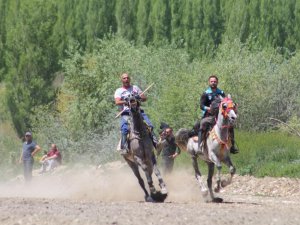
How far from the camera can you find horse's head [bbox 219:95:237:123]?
750 inches

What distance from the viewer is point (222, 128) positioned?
65.7 ft

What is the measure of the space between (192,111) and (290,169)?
10.00 metres

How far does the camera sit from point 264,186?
2873 centimetres

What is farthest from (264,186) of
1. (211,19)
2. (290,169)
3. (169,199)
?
(211,19)

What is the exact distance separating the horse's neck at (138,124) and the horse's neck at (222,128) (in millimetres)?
1778

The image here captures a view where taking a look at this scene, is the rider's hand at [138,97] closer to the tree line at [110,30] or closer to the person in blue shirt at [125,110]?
the person in blue shirt at [125,110]

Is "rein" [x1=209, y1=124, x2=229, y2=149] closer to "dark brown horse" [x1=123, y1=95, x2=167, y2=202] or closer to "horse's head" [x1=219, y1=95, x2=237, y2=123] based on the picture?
"horse's head" [x1=219, y1=95, x2=237, y2=123]

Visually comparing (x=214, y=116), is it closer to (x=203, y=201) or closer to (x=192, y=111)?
(x=203, y=201)

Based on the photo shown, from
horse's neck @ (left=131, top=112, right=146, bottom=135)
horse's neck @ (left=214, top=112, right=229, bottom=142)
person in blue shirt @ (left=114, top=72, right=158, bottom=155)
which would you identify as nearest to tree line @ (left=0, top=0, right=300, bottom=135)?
horse's neck @ (left=214, top=112, right=229, bottom=142)

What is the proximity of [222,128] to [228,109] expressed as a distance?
854mm

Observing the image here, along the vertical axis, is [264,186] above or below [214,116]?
below

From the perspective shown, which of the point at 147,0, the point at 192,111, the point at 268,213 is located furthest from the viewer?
the point at 147,0

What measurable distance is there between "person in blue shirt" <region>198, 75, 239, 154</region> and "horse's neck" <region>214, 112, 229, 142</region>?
256 millimetres

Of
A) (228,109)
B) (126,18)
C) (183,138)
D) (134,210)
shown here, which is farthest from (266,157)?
(126,18)
